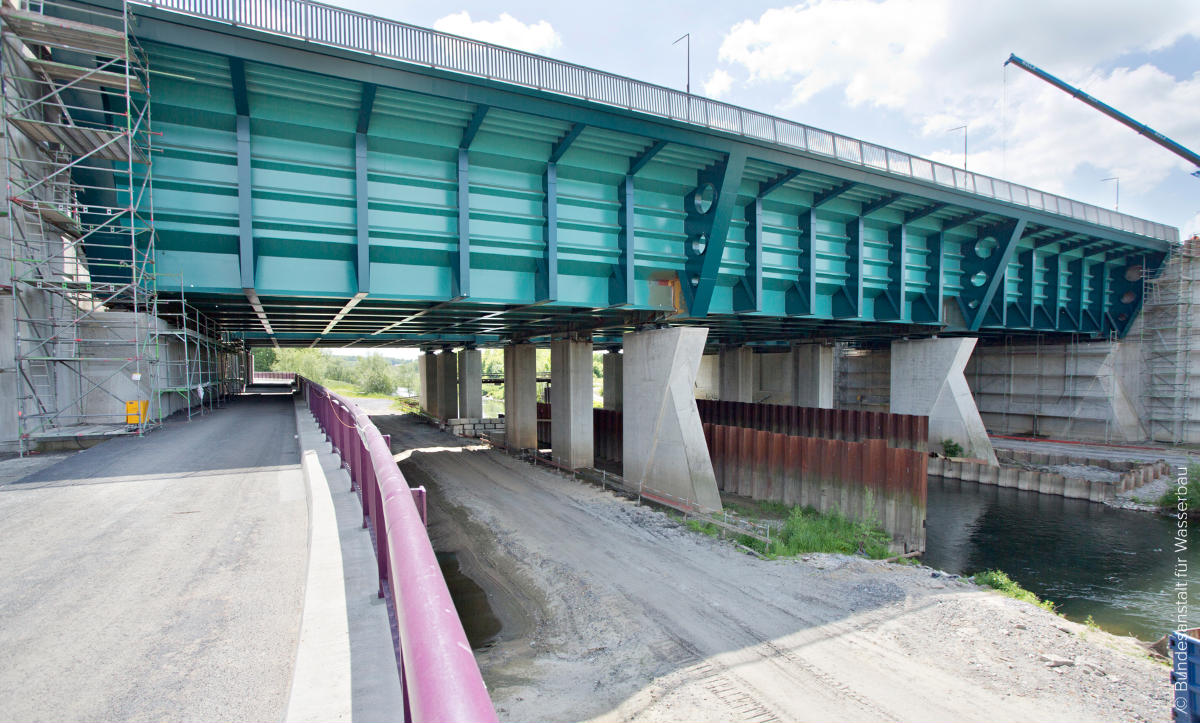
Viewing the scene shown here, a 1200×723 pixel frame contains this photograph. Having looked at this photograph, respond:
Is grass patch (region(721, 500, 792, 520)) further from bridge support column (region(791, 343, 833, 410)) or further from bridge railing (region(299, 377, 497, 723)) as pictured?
bridge railing (region(299, 377, 497, 723))

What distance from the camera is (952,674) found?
23.3 feet

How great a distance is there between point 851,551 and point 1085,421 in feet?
95.5

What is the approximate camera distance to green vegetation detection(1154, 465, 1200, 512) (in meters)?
19.8

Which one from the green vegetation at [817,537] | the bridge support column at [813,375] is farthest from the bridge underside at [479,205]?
the bridge support column at [813,375]

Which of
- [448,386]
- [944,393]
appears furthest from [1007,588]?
[448,386]

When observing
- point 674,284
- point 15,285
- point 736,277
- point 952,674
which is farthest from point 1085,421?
point 15,285

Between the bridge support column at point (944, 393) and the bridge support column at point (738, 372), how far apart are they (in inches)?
478

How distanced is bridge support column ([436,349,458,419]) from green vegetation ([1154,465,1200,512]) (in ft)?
121

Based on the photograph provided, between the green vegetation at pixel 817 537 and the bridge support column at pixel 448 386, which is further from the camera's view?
the bridge support column at pixel 448 386

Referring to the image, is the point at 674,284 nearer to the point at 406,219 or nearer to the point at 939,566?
the point at 406,219

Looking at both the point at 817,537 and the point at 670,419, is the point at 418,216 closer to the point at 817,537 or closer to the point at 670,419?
the point at 670,419

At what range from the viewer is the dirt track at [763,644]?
6461 millimetres

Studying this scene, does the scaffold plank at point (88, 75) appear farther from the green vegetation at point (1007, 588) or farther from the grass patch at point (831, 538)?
the green vegetation at point (1007, 588)

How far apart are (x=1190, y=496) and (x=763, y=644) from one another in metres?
23.2
